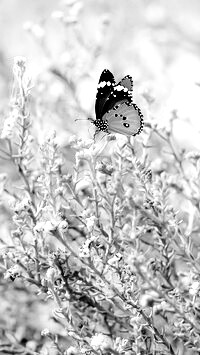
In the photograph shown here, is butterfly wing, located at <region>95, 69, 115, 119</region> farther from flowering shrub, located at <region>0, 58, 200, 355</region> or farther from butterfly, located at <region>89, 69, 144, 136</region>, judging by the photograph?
flowering shrub, located at <region>0, 58, 200, 355</region>

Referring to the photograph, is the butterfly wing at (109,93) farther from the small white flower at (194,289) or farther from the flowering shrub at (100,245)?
the small white flower at (194,289)

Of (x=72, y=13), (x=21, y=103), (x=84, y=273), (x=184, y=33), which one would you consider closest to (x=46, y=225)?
(x=84, y=273)

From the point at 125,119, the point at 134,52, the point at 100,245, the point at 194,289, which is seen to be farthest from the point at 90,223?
the point at 134,52

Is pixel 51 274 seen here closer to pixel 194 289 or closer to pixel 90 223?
pixel 90 223

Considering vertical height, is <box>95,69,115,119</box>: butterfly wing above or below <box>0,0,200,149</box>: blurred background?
below

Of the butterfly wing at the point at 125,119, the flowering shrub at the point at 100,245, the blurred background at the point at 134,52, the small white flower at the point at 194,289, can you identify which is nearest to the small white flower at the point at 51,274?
the flowering shrub at the point at 100,245

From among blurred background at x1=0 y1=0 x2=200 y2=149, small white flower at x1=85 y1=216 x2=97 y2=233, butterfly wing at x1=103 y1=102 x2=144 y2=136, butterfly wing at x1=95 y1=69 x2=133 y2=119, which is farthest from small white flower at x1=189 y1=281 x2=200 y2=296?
blurred background at x1=0 y1=0 x2=200 y2=149

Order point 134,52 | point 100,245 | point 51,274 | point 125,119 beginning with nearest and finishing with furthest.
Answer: point 51,274
point 100,245
point 125,119
point 134,52
